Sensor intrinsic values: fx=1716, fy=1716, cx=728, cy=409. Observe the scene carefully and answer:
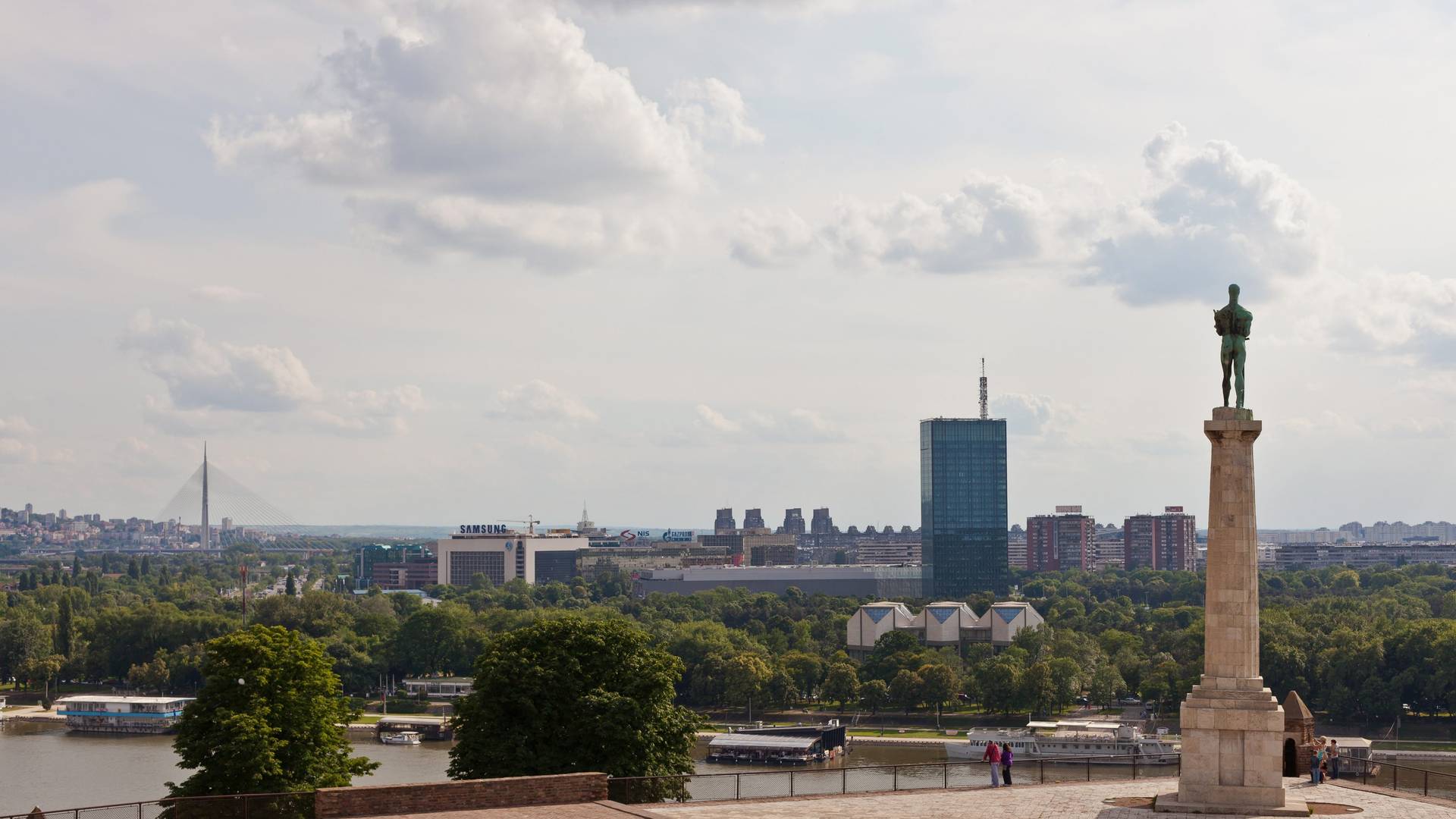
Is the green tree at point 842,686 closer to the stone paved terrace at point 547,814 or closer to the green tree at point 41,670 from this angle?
the green tree at point 41,670

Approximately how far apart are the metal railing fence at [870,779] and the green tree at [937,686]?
1921 cm

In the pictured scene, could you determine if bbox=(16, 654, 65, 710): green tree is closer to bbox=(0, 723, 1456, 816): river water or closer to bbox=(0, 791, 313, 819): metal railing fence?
bbox=(0, 723, 1456, 816): river water

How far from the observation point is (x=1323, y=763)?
39.8m

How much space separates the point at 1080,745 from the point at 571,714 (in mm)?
54217

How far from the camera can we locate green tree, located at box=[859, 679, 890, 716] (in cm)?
11581

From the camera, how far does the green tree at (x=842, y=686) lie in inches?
4641

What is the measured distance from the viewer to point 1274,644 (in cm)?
10694

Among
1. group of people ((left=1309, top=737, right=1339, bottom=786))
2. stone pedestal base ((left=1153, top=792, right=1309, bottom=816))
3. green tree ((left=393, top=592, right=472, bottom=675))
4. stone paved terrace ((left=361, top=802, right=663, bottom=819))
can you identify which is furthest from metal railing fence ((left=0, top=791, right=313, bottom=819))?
green tree ((left=393, top=592, right=472, bottom=675))

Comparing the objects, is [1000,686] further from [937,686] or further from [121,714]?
[121,714]

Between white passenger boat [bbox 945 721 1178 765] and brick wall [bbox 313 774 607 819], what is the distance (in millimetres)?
61908

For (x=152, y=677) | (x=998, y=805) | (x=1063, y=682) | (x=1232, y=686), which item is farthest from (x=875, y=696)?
(x=1232, y=686)

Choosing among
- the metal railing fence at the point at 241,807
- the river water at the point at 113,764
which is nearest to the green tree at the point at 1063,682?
the river water at the point at 113,764

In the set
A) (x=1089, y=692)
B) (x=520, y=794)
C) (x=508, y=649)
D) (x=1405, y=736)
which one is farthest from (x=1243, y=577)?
(x=1089, y=692)

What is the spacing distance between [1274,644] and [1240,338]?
249 ft
